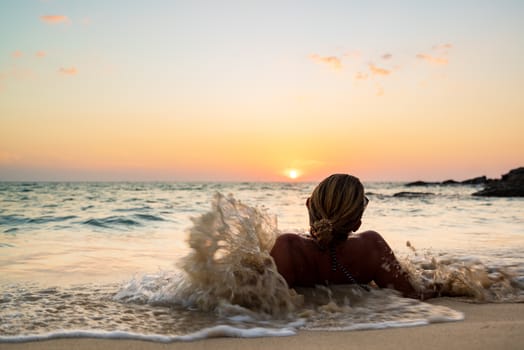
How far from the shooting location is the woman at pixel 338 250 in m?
3.81

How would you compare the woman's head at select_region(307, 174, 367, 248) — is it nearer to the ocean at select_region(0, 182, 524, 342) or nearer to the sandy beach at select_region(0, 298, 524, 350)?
the ocean at select_region(0, 182, 524, 342)

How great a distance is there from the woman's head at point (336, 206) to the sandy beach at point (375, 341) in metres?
0.97

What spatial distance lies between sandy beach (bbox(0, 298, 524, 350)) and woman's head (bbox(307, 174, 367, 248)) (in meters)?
0.97

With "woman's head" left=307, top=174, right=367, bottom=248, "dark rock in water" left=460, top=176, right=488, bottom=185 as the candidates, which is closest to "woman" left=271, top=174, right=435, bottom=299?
"woman's head" left=307, top=174, right=367, bottom=248

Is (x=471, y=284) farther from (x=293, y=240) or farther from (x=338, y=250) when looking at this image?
(x=293, y=240)

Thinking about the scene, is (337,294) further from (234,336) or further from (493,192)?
(493,192)

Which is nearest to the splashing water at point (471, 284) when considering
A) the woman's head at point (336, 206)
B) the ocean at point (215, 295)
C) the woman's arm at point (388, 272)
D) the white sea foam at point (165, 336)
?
the ocean at point (215, 295)

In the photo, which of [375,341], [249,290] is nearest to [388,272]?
[249,290]

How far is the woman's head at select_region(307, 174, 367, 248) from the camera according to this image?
3797mm

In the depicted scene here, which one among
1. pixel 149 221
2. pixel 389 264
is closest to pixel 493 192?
pixel 149 221

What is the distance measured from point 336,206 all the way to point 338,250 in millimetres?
431

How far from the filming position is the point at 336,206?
381cm

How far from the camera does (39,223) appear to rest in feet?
37.7

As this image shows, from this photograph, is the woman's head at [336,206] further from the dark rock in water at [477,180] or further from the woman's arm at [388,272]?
the dark rock in water at [477,180]
